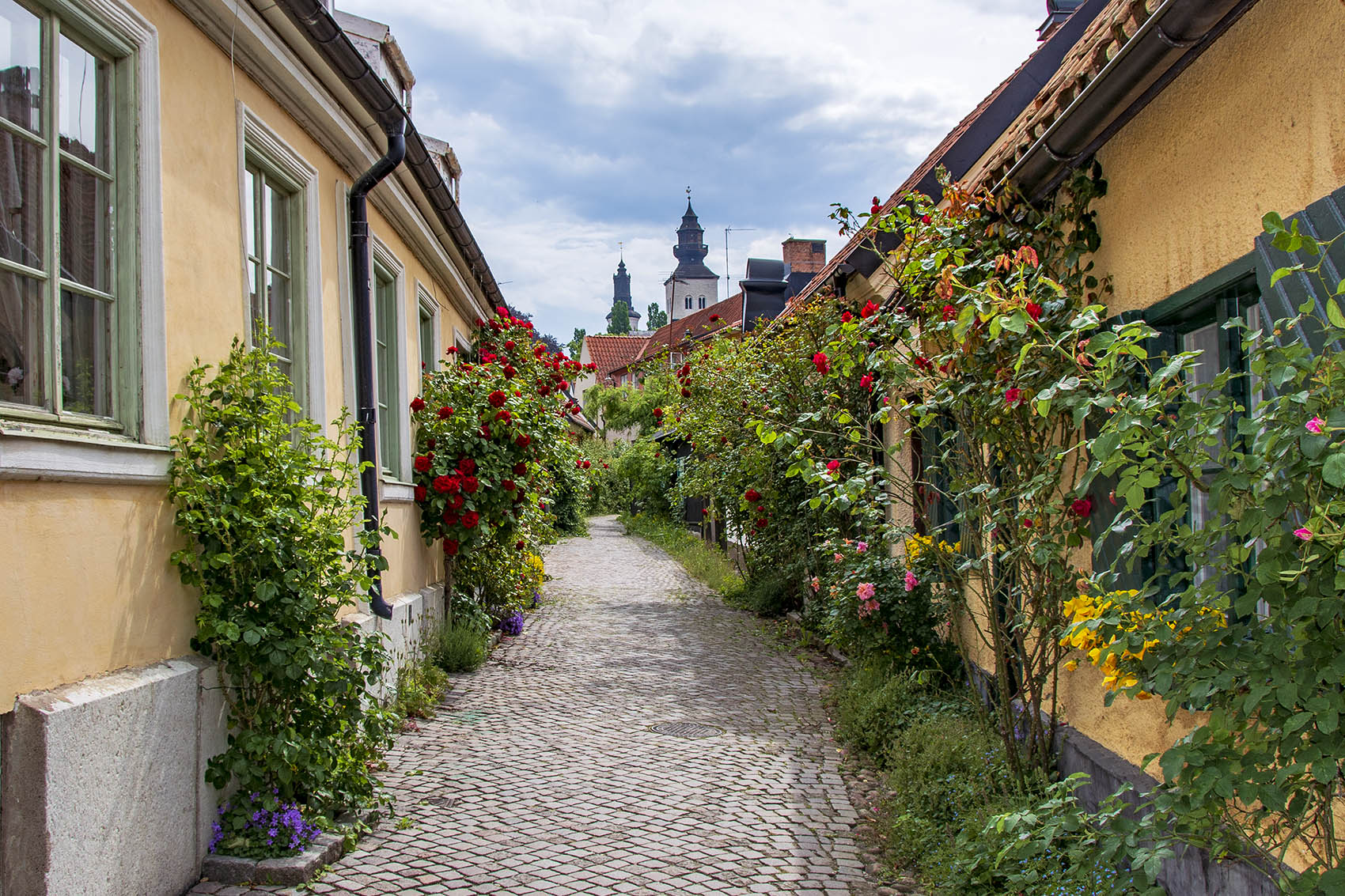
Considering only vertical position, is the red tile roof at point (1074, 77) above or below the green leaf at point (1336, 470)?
above

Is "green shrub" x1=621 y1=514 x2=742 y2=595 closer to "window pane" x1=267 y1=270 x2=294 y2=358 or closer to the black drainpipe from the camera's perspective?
the black drainpipe

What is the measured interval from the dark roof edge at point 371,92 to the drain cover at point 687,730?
4219 mm

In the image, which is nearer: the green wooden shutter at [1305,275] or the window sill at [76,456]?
the green wooden shutter at [1305,275]

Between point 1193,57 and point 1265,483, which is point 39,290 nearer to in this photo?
point 1265,483

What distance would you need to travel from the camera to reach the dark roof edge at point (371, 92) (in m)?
5.04

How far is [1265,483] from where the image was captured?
2375mm

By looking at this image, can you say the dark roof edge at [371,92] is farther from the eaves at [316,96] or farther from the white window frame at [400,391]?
the white window frame at [400,391]

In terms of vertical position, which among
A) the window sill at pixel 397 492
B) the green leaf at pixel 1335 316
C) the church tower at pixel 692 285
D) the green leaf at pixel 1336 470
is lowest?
the green leaf at pixel 1336 470

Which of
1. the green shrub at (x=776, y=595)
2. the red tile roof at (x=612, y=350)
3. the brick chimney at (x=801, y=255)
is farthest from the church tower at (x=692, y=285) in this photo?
the green shrub at (x=776, y=595)

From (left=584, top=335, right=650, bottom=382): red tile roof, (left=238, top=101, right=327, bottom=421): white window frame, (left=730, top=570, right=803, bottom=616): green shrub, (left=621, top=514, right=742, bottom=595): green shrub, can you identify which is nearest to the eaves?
(left=238, top=101, right=327, bottom=421): white window frame

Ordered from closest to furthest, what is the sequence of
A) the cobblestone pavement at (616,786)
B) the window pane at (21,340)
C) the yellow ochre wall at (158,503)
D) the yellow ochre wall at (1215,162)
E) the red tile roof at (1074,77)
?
the yellow ochre wall at (1215,162), the yellow ochre wall at (158,503), the window pane at (21,340), the red tile roof at (1074,77), the cobblestone pavement at (616,786)

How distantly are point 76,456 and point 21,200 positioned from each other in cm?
82

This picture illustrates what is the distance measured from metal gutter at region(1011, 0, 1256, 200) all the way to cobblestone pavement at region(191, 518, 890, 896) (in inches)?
128

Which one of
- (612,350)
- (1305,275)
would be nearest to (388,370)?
(1305,275)
